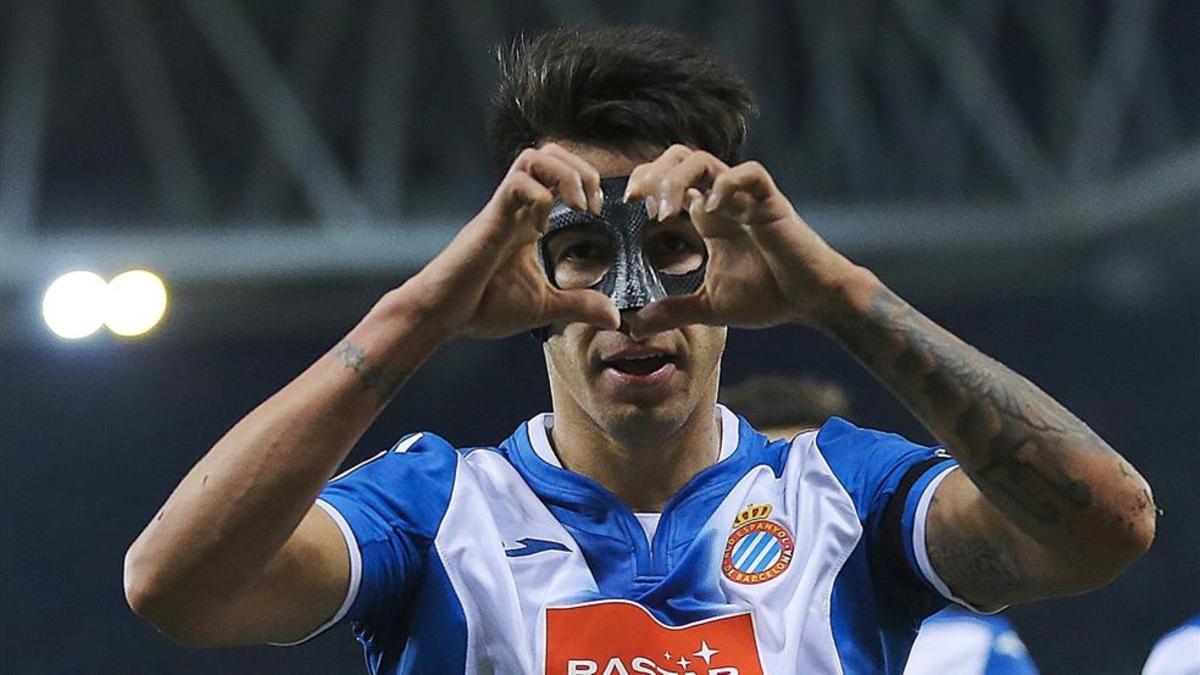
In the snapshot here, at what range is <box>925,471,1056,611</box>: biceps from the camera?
2.05 m

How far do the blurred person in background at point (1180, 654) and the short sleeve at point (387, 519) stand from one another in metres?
1.50

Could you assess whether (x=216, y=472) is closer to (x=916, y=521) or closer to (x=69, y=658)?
(x=916, y=521)

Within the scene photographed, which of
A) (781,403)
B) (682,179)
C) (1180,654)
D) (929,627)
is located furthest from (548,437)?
(929,627)

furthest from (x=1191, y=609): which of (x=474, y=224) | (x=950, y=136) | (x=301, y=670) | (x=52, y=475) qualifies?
(x=474, y=224)

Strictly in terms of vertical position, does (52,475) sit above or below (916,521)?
below

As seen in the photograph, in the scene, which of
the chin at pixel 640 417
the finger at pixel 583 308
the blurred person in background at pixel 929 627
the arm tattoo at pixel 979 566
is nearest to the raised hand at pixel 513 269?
the finger at pixel 583 308

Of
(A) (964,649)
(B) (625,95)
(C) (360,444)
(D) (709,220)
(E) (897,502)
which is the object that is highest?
(B) (625,95)

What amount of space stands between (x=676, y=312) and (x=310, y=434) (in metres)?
0.39

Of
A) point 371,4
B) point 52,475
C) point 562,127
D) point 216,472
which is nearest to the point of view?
point 216,472

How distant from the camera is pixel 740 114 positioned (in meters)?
2.43

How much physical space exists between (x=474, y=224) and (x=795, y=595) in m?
0.57

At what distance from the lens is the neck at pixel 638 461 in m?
2.30

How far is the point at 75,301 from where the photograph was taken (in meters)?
6.90

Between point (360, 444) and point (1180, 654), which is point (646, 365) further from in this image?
point (360, 444)
